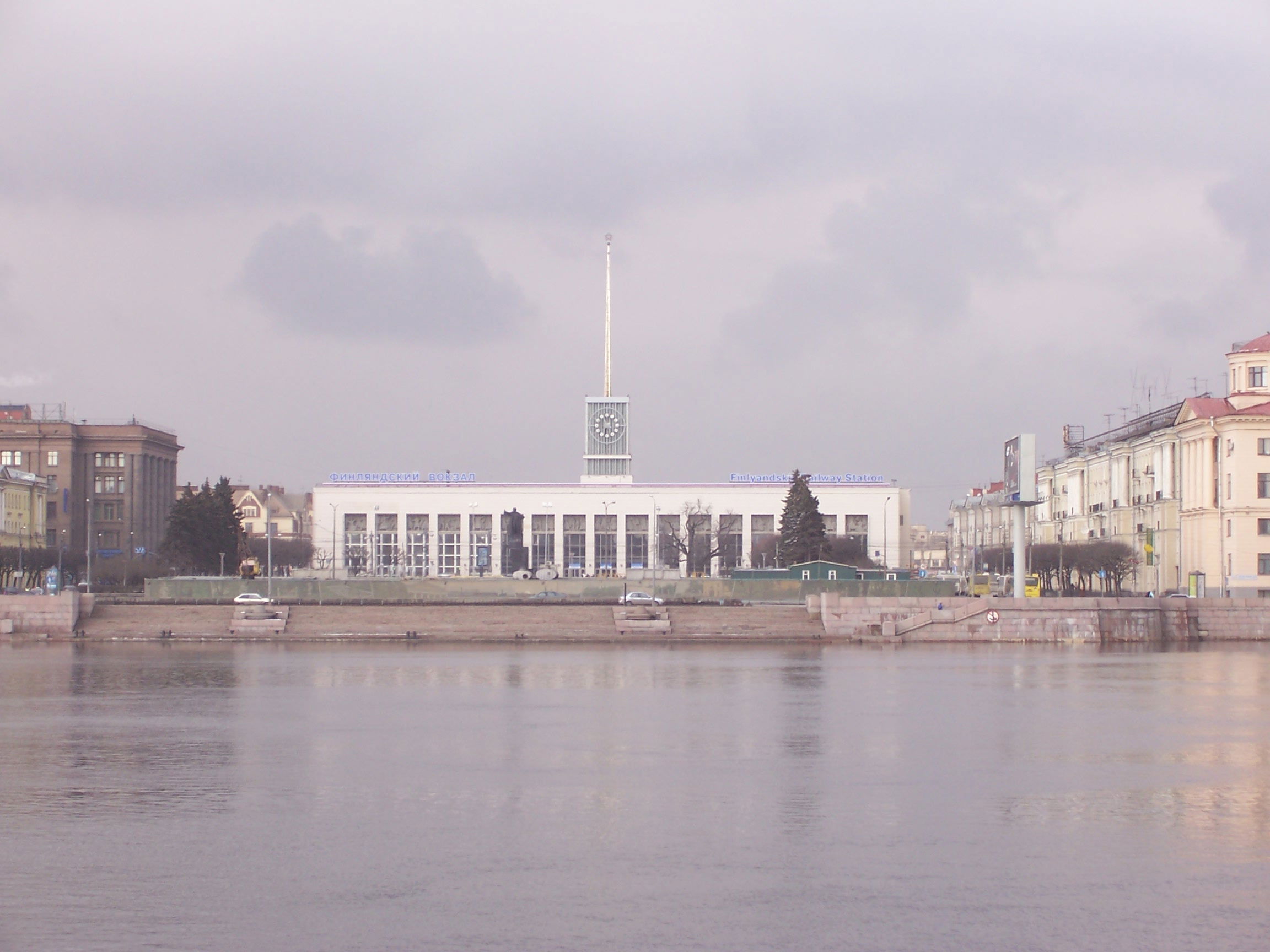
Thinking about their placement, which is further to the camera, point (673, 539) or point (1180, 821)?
point (673, 539)

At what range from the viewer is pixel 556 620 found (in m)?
64.2

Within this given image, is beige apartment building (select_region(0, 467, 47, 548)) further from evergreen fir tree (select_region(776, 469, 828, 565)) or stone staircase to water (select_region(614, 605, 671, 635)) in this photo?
stone staircase to water (select_region(614, 605, 671, 635))

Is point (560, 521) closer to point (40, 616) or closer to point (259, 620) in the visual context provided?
point (259, 620)

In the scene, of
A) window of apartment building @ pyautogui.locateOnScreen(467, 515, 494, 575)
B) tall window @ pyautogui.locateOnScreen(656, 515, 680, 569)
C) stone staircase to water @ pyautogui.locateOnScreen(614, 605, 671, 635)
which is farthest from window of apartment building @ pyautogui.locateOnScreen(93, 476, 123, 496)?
stone staircase to water @ pyautogui.locateOnScreen(614, 605, 671, 635)

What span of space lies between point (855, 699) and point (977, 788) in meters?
13.7

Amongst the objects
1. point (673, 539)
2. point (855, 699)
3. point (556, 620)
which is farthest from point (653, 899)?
point (673, 539)

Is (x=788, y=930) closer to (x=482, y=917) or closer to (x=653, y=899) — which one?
(x=653, y=899)

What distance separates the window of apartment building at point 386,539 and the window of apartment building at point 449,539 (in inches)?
150

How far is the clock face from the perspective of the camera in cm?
12619

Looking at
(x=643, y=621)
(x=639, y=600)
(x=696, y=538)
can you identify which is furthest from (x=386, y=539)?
(x=643, y=621)

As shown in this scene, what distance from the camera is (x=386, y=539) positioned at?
135750mm

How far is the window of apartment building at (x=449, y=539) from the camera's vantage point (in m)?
136

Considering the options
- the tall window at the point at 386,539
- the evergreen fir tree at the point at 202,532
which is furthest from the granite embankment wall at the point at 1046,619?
the tall window at the point at 386,539

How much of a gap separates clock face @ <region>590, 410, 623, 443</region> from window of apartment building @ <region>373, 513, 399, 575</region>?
20.3 metres
